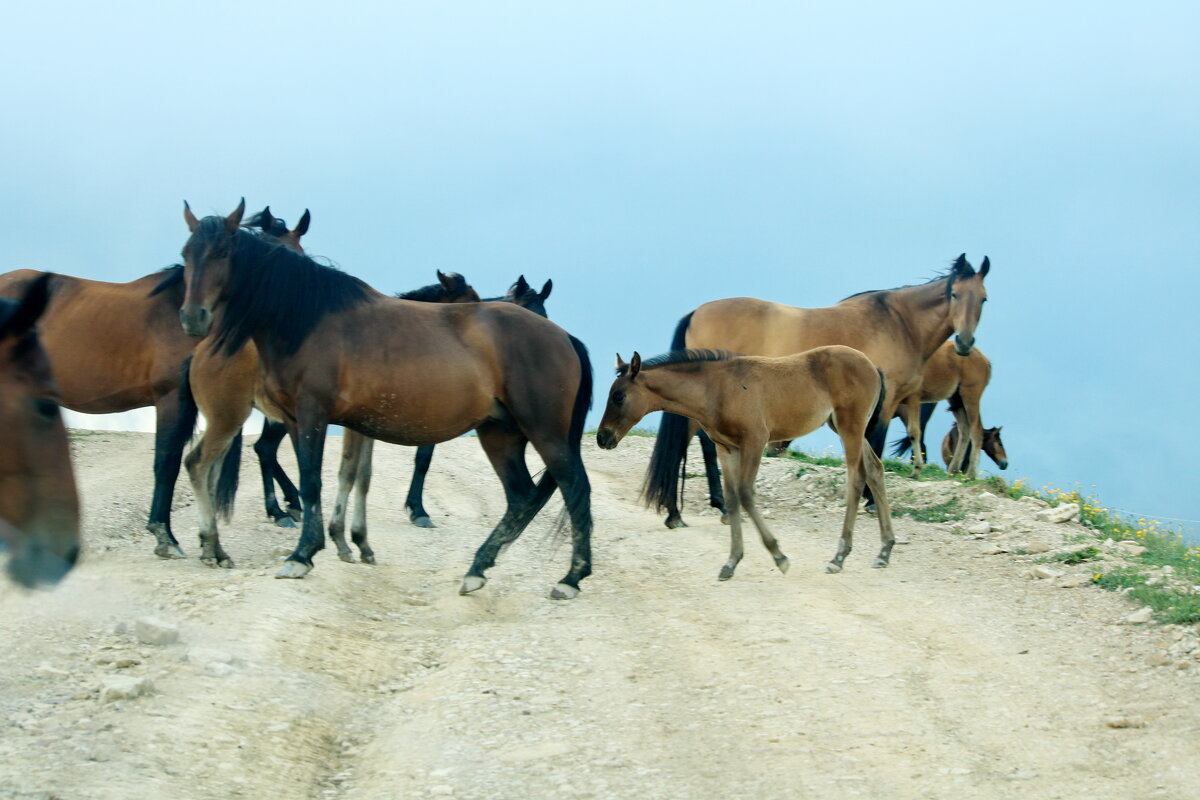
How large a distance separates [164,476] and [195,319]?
2.25m

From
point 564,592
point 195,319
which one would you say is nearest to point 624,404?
point 564,592

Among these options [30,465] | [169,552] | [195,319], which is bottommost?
[169,552]

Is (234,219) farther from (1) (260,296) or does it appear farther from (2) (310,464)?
(2) (310,464)

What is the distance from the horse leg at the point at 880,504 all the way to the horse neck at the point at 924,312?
12.7 feet

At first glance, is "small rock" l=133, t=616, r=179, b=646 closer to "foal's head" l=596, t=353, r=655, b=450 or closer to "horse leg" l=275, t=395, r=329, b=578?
"horse leg" l=275, t=395, r=329, b=578

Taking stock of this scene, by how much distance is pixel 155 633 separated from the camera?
660 cm

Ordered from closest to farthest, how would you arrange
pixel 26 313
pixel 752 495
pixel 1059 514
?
pixel 26 313 < pixel 752 495 < pixel 1059 514

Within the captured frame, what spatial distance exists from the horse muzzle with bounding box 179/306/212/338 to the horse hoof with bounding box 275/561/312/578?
189cm

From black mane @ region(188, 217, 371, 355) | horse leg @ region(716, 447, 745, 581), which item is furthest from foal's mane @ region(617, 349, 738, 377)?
black mane @ region(188, 217, 371, 355)

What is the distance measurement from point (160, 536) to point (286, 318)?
2.56 m

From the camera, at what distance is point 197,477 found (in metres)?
9.91

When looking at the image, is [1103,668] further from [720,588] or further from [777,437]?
[777,437]

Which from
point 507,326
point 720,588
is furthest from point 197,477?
point 720,588

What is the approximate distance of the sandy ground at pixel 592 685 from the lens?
16.2ft
